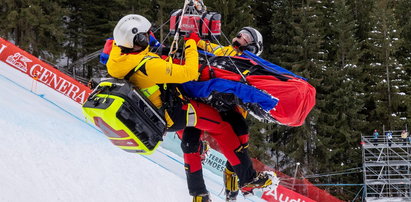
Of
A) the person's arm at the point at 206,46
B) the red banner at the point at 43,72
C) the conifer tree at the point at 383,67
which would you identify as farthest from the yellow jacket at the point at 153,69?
the conifer tree at the point at 383,67

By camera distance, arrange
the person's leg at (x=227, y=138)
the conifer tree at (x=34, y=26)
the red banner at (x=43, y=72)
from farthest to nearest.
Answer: the conifer tree at (x=34, y=26), the red banner at (x=43, y=72), the person's leg at (x=227, y=138)

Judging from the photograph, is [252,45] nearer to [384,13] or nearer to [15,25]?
[15,25]

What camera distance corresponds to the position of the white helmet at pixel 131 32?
130 inches

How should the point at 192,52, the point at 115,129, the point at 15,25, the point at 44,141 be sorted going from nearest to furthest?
the point at 115,129
the point at 192,52
the point at 44,141
the point at 15,25

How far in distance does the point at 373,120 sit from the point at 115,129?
23.0 metres

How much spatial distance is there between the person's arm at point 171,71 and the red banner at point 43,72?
11690mm

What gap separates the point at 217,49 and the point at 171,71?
89cm

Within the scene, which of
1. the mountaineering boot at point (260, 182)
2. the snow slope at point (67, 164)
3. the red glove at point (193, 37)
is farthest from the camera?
the snow slope at point (67, 164)

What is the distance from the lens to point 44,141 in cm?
836

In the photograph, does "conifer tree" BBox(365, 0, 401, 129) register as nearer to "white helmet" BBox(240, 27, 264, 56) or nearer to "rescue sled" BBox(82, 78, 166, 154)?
"white helmet" BBox(240, 27, 264, 56)

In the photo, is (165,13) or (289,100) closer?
(289,100)

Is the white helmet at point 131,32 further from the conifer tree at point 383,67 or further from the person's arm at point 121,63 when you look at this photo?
the conifer tree at point 383,67

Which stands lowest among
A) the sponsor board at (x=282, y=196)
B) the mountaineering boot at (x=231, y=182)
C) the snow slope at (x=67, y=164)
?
the sponsor board at (x=282, y=196)

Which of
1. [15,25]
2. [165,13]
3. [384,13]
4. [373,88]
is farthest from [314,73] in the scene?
[15,25]
